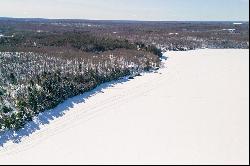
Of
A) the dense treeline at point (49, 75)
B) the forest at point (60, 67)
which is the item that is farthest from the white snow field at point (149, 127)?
the forest at point (60, 67)

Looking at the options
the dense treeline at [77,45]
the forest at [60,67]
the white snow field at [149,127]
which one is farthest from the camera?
the dense treeline at [77,45]

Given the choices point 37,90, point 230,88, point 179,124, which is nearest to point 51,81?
point 37,90

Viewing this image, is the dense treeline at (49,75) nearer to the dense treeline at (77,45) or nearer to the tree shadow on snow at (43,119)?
the tree shadow on snow at (43,119)

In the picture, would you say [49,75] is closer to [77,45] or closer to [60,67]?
[60,67]

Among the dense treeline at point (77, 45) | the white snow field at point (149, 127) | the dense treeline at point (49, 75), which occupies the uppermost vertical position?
the dense treeline at point (77, 45)

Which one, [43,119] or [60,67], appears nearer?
[43,119]

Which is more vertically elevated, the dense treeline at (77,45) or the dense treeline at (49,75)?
the dense treeline at (77,45)

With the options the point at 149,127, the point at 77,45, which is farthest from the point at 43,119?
the point at 77,45
